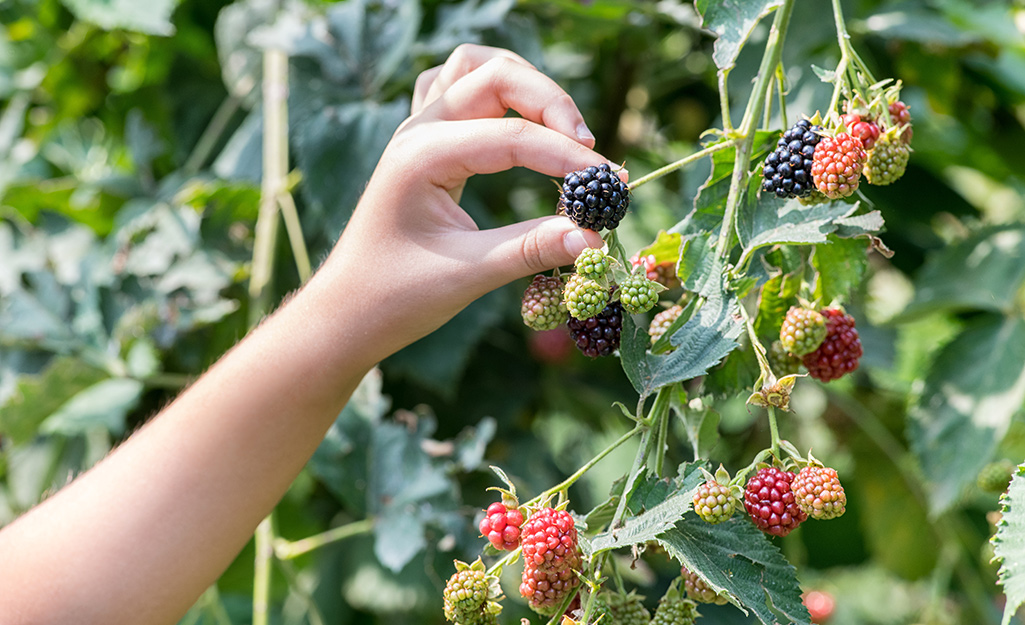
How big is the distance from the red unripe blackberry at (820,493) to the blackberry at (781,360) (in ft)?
0.36

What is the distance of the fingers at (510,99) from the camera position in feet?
1.86

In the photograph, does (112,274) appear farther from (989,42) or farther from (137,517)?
(989,42)

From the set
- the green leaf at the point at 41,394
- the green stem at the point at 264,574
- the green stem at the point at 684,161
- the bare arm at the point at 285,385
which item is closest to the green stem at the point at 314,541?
the green stem at the point at 264,574

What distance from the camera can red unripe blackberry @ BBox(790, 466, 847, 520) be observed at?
465mm

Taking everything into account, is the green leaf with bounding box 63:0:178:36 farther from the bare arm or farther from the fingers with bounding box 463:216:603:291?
the fingers with bounding box 463:216:603:291

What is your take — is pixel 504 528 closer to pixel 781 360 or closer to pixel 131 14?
pixel 781 360

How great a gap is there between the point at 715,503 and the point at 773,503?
40mm

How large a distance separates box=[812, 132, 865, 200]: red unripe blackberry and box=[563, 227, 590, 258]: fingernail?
151mm

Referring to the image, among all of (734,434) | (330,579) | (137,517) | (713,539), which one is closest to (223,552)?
(137,517)

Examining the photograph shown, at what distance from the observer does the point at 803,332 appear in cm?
54

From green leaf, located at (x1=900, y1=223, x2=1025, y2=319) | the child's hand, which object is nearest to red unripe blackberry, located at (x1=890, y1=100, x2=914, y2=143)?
the child's hand

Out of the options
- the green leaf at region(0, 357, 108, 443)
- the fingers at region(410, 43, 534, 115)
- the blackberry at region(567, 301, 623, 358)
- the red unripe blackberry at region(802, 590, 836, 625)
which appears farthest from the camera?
the red unripe blackberry at region(802, 590, 836, 625)

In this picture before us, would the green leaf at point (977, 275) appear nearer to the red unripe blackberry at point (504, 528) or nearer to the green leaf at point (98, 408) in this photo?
the red unripe blackberry at point (504, 528)

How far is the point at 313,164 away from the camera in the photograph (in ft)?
3.28
